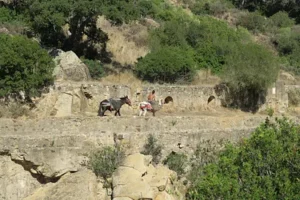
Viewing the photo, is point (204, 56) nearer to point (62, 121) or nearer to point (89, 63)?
point (89, 63)

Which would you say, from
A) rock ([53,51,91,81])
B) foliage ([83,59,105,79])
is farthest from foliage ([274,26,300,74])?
rock ([53,51,91,81])

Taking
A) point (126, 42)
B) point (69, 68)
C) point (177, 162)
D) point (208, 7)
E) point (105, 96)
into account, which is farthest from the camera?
point (208, 7)

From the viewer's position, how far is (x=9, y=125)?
1623 centimetres

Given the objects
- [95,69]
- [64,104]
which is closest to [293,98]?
[95,69]

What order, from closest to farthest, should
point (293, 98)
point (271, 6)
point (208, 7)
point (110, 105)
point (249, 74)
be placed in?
point (110, 105) → point (249, 74) → point (293, 98) → point (208, 7) → point (271, 6)

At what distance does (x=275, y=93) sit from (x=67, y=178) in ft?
44.6

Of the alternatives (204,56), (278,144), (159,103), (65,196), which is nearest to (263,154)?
(278,144)

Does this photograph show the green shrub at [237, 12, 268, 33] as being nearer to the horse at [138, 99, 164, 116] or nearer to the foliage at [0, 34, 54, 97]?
the horse at [138, 99, 164, 116]

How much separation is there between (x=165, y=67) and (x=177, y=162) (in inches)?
338

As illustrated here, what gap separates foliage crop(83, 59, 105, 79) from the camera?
24562 mm

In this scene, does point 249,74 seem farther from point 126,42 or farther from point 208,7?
point 208,7

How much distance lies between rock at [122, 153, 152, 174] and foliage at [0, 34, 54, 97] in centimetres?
587

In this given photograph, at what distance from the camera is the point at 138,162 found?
15648 mm

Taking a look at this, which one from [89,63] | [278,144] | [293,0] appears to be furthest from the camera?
[293,0]
